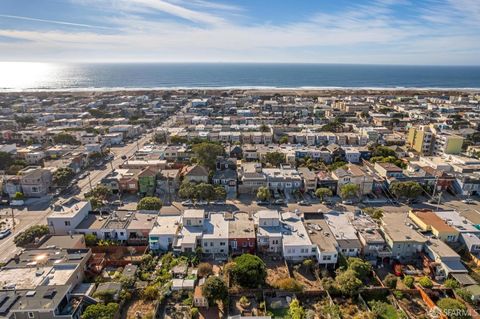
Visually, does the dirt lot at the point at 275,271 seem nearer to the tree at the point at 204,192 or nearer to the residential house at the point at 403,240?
the residential house at the point at 403,240

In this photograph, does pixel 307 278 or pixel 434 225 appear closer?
pixel 307 278

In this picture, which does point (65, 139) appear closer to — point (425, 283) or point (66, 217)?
point (66, 217)

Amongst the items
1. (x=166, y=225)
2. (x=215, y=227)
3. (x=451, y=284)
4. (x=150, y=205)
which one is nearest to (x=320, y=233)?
(x=215, y=227)

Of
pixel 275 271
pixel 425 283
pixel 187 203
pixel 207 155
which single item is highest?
pixel 207 155

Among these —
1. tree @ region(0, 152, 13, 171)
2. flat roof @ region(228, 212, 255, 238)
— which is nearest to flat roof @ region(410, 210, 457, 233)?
flat roof @ region(228, 212, 255, 238)

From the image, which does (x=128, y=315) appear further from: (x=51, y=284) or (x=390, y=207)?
(x=390, y=207)

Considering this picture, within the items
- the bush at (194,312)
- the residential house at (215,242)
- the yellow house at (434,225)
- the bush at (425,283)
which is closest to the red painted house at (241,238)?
the residential house at (215,242)
